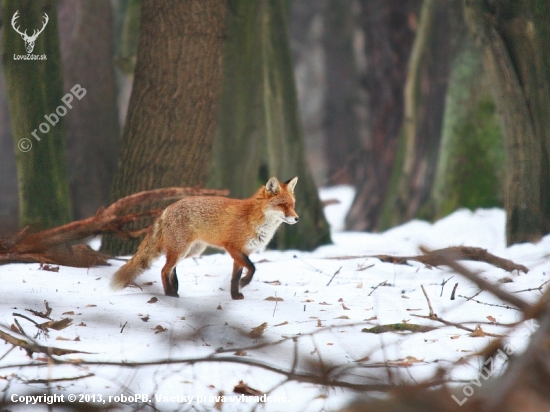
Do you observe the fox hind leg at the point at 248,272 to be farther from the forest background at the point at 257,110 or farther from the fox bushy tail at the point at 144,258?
the forest background at the point at 257,110

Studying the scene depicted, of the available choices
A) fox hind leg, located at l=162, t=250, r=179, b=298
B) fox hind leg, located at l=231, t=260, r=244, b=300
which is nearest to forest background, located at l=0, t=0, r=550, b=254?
fox hind leg, located at l=162, t=250, r=179, b=298

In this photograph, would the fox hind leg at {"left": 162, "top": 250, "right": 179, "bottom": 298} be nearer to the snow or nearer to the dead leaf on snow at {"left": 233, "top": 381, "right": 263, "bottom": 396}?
the snow

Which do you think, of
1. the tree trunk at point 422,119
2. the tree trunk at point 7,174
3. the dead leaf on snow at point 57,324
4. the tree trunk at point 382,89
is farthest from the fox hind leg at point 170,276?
the tree trunk at point 382,89

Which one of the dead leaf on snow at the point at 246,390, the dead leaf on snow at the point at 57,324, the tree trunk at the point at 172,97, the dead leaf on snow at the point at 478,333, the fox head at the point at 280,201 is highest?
the tree trunk at the point at 172,97

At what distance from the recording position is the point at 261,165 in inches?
414

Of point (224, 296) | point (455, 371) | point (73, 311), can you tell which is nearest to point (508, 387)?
point (455, 371)

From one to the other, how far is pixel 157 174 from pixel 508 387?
5.70 metres

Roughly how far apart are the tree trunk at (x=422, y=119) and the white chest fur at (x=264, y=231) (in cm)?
880

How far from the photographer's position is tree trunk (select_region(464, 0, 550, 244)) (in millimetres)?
7078

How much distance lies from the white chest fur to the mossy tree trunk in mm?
3504

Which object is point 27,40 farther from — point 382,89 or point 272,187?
point 382,89

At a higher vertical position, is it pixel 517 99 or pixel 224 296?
pixel 517 99

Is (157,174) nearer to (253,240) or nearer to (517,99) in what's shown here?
(253,240)

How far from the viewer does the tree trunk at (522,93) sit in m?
7.08
